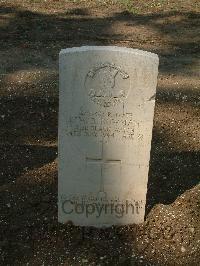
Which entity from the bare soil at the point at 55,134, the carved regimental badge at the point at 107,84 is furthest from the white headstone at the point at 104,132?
the bare soil at the point at 55,134

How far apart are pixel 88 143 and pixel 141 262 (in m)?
1.03

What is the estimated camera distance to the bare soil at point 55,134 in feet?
13.2

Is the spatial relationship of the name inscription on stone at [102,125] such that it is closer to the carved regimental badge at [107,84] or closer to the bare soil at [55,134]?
the carved regimental badge at [107,84]

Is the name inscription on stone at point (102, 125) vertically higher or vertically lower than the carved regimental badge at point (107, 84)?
lower

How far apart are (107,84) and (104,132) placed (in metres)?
0.40

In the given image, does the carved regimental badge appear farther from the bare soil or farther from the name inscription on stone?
the bare soil

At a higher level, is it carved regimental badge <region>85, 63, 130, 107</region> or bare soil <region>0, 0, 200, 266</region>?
carved regimental badge <region>85, 63, 130, 107</region>

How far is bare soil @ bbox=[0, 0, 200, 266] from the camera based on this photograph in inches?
159

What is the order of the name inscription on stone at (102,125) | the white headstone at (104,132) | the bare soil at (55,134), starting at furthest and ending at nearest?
the bare soil at (55,134) < the name inscription on stone at (102,125) < the white headstone at (104,132)

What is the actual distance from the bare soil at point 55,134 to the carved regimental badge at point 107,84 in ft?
3.91

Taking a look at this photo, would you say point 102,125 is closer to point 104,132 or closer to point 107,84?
point 104,132

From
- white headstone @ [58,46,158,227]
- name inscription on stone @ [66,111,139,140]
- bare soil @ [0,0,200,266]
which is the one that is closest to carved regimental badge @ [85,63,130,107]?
white headstone @ [58,46,158,227]

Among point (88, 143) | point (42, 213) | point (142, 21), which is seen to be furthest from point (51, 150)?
point (142, 21)

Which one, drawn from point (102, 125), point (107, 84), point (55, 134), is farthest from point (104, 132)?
point (55, 134)
